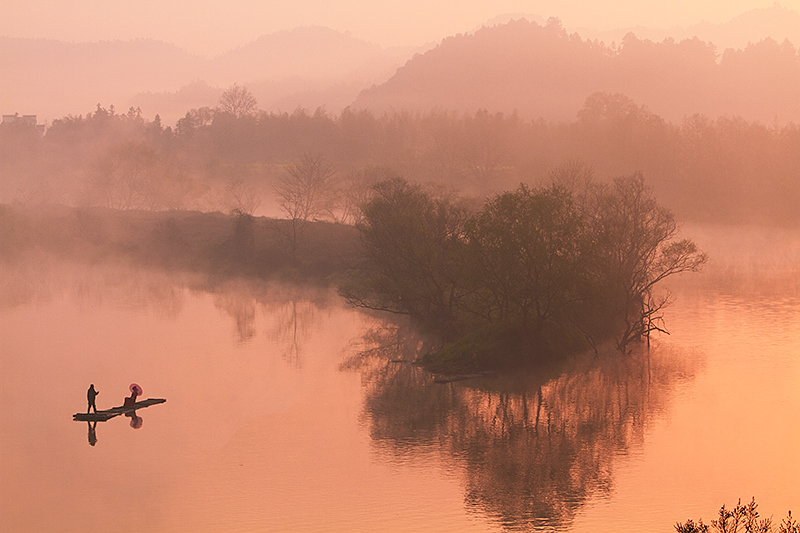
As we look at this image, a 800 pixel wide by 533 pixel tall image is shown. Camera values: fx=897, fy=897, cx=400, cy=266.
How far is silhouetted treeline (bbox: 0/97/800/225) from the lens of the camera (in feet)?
445

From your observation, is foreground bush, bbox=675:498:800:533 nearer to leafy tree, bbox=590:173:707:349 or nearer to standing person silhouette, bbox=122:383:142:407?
leafy tree, bbox=590:173:707:349

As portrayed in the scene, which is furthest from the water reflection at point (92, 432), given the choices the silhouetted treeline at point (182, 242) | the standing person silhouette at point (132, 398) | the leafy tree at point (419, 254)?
the silhouetted treeline at point (182, 242)

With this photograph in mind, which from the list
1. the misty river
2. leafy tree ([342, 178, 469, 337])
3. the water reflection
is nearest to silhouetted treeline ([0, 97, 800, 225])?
leafy tree ([342, 178, 469, 337])

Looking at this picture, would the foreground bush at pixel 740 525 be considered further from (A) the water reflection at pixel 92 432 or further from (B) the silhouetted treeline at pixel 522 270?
(A) the water reflection at pixel 92 432

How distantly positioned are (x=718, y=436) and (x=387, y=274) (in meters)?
29.8

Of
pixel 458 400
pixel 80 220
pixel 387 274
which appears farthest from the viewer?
pixel 80 220

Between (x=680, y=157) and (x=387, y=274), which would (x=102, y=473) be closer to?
(x=387, y=274)

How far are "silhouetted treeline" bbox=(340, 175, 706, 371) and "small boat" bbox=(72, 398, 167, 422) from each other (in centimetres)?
1715

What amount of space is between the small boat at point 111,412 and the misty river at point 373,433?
1.36 ft

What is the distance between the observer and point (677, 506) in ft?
105

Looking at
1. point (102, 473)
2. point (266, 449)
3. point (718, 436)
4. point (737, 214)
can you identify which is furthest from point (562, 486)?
point (737, 214)

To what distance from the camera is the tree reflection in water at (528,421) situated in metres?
32.9

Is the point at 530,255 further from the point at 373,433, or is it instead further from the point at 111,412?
the point at 111,412

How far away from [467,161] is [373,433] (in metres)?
113
